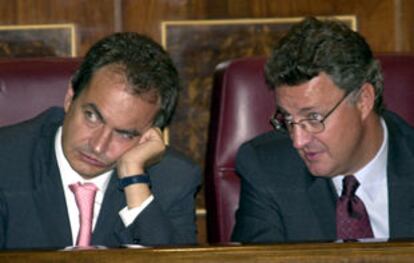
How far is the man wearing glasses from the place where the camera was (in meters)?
2.53

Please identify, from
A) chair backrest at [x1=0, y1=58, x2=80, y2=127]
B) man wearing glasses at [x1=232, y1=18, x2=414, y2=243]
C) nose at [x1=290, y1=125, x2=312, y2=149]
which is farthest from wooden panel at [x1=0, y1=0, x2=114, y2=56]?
nose at [x1=290, y1=125, x2=312, y2=149]

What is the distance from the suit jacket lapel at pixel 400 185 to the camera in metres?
2.57

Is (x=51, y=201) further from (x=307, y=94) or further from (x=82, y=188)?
(x=307, y=94)

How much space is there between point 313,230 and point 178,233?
0.35 meters

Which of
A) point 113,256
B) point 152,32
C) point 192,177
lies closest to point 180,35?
point 152,32

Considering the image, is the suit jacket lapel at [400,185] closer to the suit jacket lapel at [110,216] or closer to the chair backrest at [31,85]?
the suit jacket lapel at [110,216]

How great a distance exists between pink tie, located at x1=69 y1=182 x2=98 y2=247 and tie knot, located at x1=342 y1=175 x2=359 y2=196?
65 cm

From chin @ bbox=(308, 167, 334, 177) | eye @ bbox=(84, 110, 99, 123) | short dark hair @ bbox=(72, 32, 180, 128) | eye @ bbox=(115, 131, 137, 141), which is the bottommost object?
chin @ bbox=(308, 167, 334, 177)

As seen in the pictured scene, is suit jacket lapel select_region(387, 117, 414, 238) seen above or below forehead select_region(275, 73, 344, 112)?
below

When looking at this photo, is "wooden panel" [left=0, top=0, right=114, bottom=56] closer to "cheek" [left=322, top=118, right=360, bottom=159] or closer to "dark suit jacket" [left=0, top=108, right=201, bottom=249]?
"dark suit jacket" [left=0, top=108, right=201, bottom=249]

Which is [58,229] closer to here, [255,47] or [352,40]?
[352,40]

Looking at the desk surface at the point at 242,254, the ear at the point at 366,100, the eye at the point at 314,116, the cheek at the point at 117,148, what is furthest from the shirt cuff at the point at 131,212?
the desk surface at the point at 242,254

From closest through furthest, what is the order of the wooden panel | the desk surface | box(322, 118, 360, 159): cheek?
the desk surface < box(322, 118, 360, 159): cheek < the wooden panel

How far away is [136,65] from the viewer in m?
2.52
